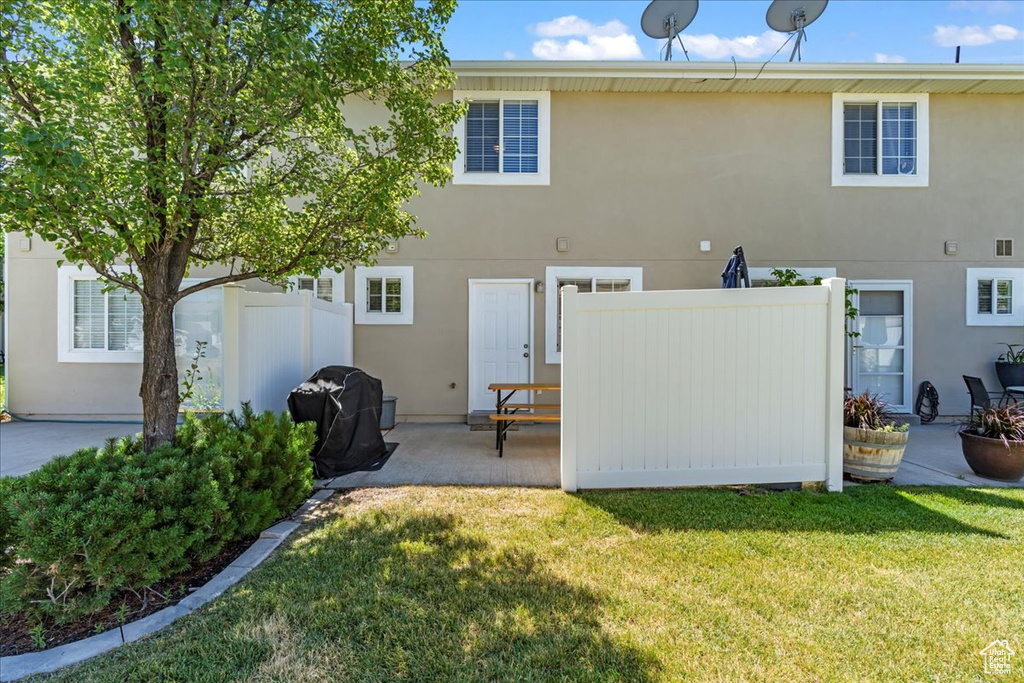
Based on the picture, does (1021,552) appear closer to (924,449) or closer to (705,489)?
(705,489)

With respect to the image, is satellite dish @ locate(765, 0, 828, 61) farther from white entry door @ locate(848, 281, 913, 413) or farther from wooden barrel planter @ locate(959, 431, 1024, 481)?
wooden barrel planter @ locate(959, 431, 1024, 481)

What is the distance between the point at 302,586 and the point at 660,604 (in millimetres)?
1984

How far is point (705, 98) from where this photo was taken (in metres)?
7.45

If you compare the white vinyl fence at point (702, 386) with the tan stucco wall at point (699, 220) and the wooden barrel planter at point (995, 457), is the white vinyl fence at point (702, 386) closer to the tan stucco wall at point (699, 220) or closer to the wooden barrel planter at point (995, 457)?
the wooden barrel planter at point (995, 457)

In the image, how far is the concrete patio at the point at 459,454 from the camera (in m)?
4.61

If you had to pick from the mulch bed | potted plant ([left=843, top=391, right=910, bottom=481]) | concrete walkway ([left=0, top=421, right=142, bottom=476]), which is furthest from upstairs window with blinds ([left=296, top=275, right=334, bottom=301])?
potted plant ([left=843, top=391, right=910, bottom=481])

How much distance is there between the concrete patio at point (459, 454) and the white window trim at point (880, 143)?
3860 mm

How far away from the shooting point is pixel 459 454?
5555 millimetres

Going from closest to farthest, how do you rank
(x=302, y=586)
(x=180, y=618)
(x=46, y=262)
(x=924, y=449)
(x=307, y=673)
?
(x=307, y=673) < (x=180, y=618) < (x=302, y=586) < (x=924, y=449) < (x=46, y=262)

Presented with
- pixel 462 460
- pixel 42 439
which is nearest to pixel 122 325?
pixel 42 439

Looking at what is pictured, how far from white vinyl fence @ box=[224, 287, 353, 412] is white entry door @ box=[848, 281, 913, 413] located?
8074mm

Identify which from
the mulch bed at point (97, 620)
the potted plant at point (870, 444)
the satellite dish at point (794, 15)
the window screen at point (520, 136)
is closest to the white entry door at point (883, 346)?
the potted plant at point (870, 444)

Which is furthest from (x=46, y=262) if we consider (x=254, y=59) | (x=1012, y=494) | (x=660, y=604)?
(x=1012, y=494)

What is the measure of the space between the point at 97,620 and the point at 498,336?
560 centimetres
